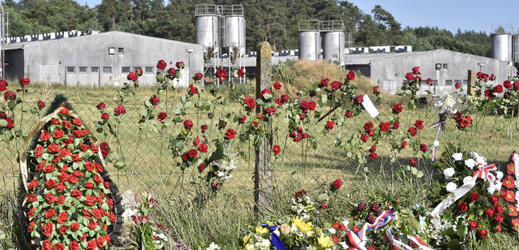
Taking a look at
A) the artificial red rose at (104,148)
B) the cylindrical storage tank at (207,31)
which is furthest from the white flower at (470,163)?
the cylindrical storage tank at (207,31)

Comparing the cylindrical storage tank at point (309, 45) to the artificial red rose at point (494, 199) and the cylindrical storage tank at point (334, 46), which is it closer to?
the cylindrical storage tank at point (334, 46)

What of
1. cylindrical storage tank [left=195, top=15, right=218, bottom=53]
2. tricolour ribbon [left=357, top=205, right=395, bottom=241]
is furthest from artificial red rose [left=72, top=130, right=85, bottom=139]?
cylindrical storage tank [left=195, top=15, right=218, bottom=53]

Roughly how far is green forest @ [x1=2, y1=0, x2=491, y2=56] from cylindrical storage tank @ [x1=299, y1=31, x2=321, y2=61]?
23442mm

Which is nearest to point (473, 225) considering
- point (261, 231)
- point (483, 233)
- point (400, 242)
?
point (483, 233)

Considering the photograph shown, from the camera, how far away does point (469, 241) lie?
361 cm

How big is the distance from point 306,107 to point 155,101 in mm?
1189

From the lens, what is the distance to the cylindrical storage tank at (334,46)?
126 ft

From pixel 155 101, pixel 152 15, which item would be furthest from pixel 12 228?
pixel 152 15

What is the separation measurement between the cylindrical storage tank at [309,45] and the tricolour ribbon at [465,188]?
35044 mm

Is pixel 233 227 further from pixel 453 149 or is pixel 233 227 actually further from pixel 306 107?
pixel 453 149

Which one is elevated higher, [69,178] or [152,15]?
[152,15]

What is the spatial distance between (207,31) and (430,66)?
1737cm

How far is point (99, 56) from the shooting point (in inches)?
1260

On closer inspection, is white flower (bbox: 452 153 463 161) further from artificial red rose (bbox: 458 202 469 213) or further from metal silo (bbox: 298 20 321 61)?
metal silo (bbox: 298 20 321 61)
